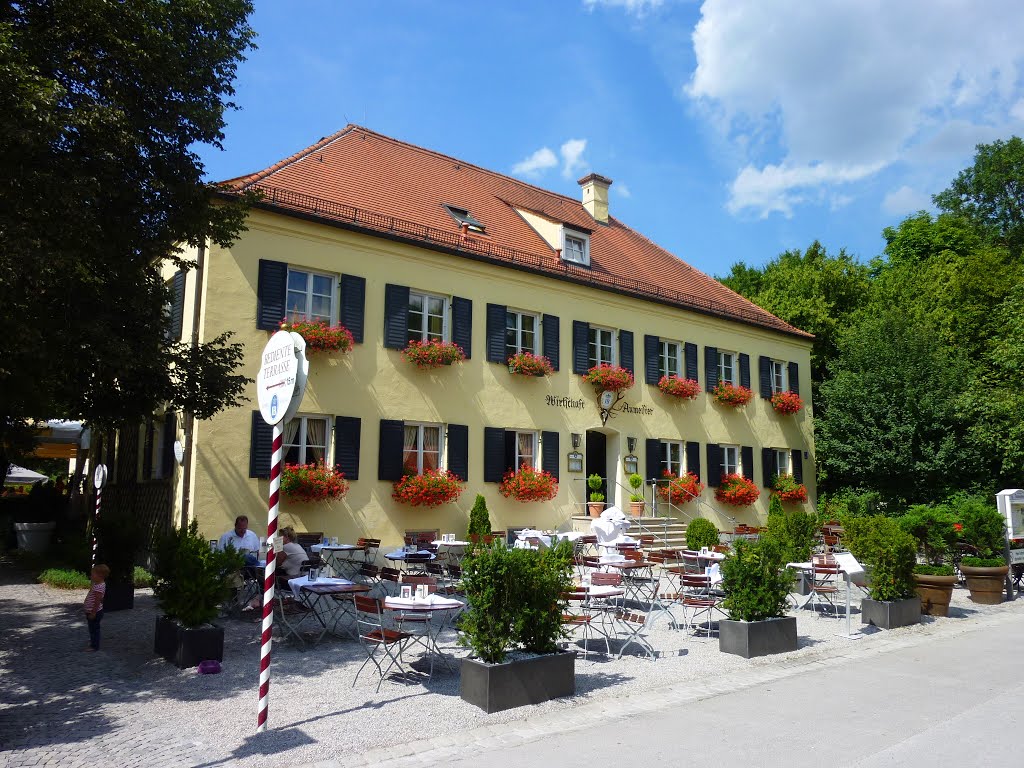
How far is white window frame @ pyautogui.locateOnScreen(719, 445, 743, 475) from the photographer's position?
22.2 m

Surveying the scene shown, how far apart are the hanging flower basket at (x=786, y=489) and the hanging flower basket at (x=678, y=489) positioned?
13.4 feet

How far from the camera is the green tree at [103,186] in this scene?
292 inches

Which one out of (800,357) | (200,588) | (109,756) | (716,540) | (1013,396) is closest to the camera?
(109,756)

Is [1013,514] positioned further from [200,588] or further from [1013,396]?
[200,588]

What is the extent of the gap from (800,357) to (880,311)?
3.32 meters

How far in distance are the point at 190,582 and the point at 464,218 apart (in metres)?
12.8

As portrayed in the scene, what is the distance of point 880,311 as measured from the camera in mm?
26000

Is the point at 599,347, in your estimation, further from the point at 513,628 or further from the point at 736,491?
the point at 513,628

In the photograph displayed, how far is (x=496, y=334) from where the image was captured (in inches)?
690

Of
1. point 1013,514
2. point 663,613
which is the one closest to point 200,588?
point 663,613

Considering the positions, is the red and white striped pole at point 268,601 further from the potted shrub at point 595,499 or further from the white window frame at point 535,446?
the potted shrub at point 595,499

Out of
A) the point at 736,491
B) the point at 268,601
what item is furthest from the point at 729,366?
the point at 268,601

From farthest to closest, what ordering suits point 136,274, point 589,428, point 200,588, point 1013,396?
1. point 1013,396
2. point 589,428
3. point 136,274
4. point 200,588

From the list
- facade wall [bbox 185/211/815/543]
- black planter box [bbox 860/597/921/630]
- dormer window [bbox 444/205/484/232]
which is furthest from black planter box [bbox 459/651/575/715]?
dormer window [bbox 444/205/484/232]
